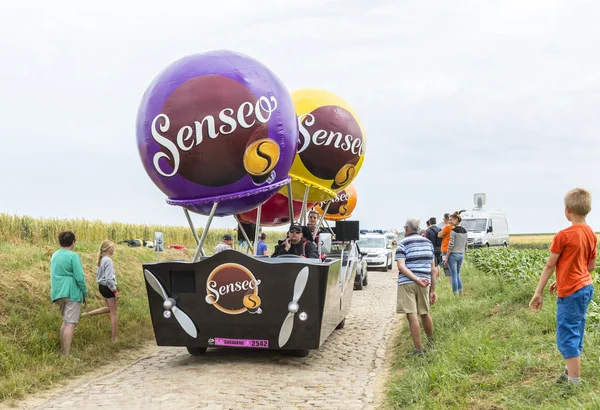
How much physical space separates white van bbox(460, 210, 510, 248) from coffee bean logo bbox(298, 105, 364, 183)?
24.8 meters

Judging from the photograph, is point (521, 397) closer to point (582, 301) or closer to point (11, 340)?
point (582, 301)

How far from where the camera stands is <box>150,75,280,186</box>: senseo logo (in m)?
7.97

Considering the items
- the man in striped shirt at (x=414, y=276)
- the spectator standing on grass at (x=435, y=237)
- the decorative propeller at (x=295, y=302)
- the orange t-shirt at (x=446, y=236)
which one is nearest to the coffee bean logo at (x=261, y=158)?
the decorative propeller at (x=295, y=302)

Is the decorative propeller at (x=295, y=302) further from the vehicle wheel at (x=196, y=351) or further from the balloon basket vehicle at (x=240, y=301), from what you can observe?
the vehicle wheel at (x=196, y=351)

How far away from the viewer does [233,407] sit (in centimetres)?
620

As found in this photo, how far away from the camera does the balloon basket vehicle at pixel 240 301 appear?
7.81 metres

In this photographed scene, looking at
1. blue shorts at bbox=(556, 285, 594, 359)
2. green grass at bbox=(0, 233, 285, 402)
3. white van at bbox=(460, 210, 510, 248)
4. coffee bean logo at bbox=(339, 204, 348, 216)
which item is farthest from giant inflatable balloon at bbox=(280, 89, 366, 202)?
white van at bbox=(460, 210, 510, 248)

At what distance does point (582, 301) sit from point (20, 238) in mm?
21494

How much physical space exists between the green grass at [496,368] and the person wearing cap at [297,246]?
6.75 ft

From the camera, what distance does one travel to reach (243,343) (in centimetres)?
801

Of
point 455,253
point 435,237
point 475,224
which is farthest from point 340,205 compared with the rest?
point 475,224

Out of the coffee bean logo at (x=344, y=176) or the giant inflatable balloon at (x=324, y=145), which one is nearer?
the giant inflatable balloon at (x=324, y=145)

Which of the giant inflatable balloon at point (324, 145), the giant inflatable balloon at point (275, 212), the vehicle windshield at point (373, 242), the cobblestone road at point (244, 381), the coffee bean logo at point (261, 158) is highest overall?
the giant inflatable balloon at point (324, 145)

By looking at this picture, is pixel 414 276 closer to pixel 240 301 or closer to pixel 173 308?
pixel 240 301
